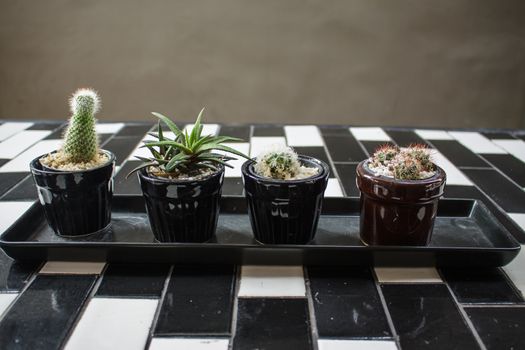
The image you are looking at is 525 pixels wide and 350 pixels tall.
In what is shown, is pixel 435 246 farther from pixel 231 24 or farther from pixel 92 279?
pixel 231 24

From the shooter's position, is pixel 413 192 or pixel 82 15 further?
pixel 82 15

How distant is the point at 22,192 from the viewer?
A: 124 centimetres

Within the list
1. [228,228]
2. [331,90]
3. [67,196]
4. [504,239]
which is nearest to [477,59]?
[331,90]

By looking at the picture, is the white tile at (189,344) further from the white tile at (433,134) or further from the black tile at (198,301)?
the white tile at (433,134)

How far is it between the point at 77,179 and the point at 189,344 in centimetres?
42

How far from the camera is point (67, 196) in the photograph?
0.91 meters

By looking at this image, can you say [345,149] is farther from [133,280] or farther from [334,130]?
[133,280]

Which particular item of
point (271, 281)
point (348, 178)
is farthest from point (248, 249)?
point (348, 178)

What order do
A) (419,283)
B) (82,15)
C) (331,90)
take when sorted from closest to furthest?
1. (419,283)
2. (82,15)
3. (331,90)

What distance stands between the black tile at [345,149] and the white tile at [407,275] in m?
0.70

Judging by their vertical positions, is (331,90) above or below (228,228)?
below

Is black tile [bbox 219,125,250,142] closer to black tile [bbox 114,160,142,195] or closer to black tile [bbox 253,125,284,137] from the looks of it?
black tile [bbox 253,125,284,137]

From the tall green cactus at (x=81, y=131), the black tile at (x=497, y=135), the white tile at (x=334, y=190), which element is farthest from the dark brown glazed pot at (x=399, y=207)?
the black tile at (x=497, y=135)

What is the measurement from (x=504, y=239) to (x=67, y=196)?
88cm
